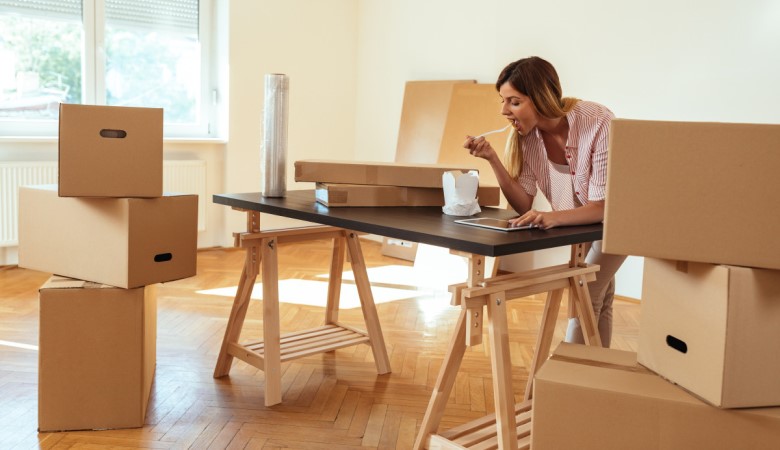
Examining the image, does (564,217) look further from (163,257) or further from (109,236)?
(109,236)

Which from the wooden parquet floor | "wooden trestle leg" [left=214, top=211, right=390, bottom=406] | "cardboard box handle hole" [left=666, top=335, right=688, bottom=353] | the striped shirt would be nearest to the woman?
the striped shirt

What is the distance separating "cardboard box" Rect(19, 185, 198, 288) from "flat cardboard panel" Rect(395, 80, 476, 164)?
2.89m

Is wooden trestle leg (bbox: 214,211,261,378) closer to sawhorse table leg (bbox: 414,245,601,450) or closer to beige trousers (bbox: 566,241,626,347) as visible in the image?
sawhorse table leg (bbox: 414,245,601,450)

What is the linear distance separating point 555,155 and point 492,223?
0.47m

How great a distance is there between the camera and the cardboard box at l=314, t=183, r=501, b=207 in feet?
8.31

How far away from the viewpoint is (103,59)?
5.38 m

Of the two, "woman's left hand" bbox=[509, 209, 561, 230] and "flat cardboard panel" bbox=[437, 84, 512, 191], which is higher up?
"flat cardboard panel" bbox=[437, 84, 512, 191]

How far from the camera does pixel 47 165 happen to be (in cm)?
496

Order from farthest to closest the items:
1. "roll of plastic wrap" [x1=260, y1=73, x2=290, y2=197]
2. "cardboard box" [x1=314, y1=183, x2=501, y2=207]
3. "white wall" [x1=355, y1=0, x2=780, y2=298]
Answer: "white wall" [x1=355, y1=0, x2=780, y2=298]
"roll of plastic wrap" [x1=260, y1=73, x2=290, y2=197]
"cardboard box" [x1=314, y1=183, x2=501, y2=207]

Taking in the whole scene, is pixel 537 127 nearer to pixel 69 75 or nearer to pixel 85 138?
pixel 85 138

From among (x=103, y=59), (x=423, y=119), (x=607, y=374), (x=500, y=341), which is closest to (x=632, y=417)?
(x=607, y=374)

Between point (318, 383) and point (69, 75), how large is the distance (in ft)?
11.1

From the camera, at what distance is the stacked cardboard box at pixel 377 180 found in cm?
257

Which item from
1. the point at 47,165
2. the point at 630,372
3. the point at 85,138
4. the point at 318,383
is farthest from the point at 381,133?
the point at 630,372
